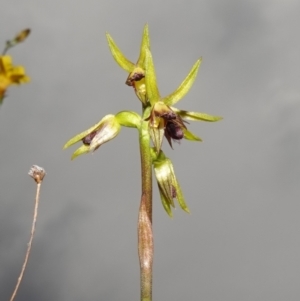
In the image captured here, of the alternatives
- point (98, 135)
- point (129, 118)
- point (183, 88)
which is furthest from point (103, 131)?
point (183, 88)

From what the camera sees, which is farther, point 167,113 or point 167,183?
point 167,183

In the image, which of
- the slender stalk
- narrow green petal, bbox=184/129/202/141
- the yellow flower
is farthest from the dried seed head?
narrow green petal, bbox=184/129/202/141

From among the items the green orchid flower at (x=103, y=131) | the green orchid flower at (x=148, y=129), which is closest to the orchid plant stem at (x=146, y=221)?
the green orchid flower at (x=148, y=129)

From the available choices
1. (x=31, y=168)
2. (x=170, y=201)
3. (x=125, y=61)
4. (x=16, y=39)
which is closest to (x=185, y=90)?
(x=125, y=61)

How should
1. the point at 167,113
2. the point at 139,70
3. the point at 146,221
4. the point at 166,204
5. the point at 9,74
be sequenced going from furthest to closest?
the point at 166,204 → the point at 139,70 → the point at 167,113 → the point at 146,221 → the point at 9,74

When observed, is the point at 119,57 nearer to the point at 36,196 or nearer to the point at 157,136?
the point at 157,136

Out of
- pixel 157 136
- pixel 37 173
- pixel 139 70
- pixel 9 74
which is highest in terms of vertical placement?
pixel 139 70
